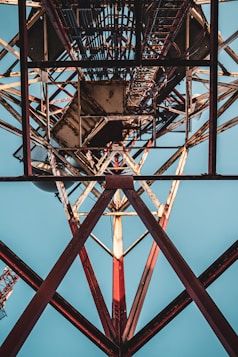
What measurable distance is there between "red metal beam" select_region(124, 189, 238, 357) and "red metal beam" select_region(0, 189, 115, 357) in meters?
0.94

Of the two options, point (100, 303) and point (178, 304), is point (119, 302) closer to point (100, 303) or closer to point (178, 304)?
point (100, 303)

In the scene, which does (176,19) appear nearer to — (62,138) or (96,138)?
(62,138)

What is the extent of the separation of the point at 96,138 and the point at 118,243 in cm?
457

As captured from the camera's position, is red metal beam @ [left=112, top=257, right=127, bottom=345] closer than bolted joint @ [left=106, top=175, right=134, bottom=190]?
No

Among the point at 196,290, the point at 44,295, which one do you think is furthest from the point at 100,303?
the point at 196,290

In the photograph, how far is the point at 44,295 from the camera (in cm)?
620

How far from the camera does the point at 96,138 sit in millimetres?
17469

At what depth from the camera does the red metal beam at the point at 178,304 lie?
8.40m

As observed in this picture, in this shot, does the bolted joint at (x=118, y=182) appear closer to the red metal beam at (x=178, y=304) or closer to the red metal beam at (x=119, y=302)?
the red metal beam at (x=178, y=304)

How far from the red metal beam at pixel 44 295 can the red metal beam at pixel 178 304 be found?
267cm

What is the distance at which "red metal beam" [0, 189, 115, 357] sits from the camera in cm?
564

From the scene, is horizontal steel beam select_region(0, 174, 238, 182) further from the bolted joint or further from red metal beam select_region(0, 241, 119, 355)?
red metal beam select_region(0, 241, 119, 355)

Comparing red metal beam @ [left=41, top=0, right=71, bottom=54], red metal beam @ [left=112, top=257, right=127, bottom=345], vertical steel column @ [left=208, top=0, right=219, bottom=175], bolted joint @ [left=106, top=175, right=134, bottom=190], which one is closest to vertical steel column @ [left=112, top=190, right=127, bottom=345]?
red metal beam @ [left=112, top=257, right=127, bottom=345]

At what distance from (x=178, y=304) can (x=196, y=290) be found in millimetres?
2595
